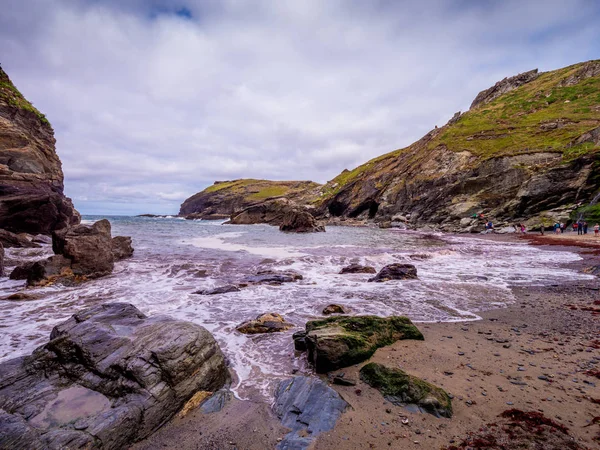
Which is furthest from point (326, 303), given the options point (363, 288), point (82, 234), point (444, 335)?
point (82, 234)

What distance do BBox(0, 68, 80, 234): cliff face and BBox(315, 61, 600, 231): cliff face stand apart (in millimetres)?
56209

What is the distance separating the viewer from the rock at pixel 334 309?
9.62 meters

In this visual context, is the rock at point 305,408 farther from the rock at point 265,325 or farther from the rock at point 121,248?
the rock at point 121,248

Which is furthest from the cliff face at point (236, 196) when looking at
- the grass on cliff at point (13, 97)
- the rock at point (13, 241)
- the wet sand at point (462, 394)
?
the wet sand at point (462, 394)

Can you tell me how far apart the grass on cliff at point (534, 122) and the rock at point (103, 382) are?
5930cm

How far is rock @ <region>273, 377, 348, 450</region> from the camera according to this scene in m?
4.03

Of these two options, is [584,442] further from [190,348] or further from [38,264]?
[38,264]

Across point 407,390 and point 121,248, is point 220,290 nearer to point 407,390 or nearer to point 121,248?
point 407,390

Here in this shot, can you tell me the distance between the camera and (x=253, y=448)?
3.86 m

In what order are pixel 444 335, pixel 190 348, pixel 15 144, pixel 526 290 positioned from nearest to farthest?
pixel 190 348
pixel 444 335
pixel 526 290
pixel 15 144

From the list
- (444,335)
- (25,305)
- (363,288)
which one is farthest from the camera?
(363,288)

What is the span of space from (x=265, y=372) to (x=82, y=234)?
16.3 meters

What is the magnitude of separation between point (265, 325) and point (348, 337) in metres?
2.90

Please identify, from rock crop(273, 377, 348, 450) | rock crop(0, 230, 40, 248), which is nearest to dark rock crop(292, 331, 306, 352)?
rock crop(273, 377, 348, 450)
